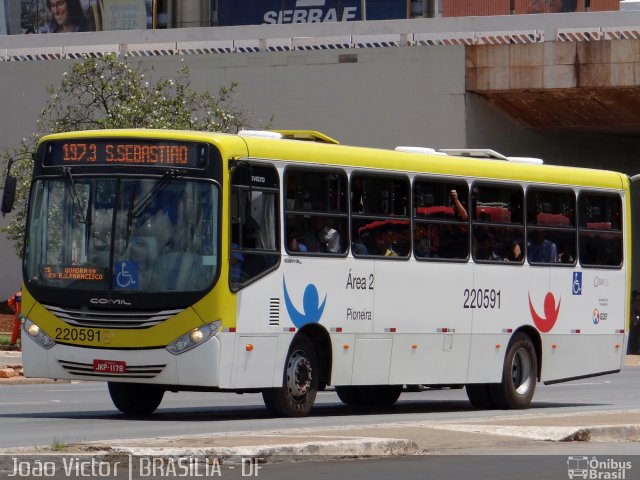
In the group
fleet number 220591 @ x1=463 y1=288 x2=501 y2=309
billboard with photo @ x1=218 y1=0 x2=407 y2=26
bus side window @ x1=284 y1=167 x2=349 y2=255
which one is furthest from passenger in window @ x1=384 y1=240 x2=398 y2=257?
billboard with photo @ x1=218 y1=0 x2=407 y2=26

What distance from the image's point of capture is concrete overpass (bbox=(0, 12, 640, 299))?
132 ft

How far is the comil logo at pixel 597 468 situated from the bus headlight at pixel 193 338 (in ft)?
15.2

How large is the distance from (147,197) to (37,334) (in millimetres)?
1966

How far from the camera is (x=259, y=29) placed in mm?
46344

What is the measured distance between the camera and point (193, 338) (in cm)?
1616

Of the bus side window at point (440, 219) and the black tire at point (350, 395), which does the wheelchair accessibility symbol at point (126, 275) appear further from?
the black tire at point (350, 395)

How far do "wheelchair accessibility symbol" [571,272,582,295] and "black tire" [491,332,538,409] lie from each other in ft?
3.60

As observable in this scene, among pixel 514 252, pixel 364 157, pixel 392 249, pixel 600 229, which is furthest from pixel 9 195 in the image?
pixel 600 229

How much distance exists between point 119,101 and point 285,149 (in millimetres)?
18278

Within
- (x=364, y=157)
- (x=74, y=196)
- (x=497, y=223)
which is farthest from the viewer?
(x=497, y=223)

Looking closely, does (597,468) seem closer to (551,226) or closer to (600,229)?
(551,226)

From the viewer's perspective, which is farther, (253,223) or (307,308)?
(307,308)

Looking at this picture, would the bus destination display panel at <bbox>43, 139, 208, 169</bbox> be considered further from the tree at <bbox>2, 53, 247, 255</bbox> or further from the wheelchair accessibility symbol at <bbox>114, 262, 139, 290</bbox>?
the tree at <bbox>2, 53, 247, 255</bbox>

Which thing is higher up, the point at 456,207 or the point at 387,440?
the point at 456,207
